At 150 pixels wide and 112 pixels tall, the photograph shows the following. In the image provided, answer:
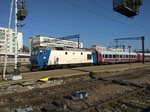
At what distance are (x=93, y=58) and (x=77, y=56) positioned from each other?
212 inches

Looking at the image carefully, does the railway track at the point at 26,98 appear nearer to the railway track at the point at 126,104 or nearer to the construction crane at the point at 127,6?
the railway track at the point at 126,104

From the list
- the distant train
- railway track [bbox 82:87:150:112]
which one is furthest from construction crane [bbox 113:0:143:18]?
the distant train

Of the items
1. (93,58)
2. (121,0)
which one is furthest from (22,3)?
(93,58)

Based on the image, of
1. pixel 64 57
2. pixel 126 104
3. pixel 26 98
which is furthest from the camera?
pixel 64 57

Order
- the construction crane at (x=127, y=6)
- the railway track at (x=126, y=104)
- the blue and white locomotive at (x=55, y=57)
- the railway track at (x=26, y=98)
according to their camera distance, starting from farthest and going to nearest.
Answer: the blue and white locomotive at (x=55, y=57) → the construction crane at (x=127, y=6) → the railway track at (x=26, y=98) → the railway track at (x=126, y=104)

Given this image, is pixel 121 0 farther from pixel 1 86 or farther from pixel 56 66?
pixel 56 66

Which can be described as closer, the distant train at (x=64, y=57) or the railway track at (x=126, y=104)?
the railway track at (x=126, y=104)

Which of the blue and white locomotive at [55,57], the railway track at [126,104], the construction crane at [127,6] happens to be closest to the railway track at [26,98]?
the railway track at [126,104]

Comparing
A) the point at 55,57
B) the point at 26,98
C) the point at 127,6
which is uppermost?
the point at 127,6

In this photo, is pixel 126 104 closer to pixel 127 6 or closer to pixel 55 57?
pixel 127 6

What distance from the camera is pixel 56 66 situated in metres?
25.8

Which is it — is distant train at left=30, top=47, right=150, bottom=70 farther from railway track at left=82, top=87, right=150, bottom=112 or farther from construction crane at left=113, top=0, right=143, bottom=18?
railway track at left=82, top=87, right=150, bottom=112

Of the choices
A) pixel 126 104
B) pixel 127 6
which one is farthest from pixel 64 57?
pixel 126 104

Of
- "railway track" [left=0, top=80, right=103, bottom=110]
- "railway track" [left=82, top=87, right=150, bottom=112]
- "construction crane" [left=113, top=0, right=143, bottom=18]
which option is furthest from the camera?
"construction crane" [left=113, top=0, right=143, bottom=18]
